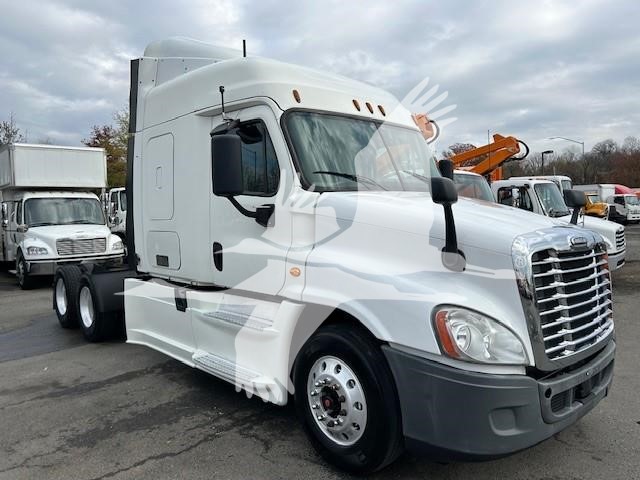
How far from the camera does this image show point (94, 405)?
15.7ft

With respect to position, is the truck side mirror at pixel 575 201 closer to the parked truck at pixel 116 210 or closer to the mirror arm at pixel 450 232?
the mirror arm at pixel 450 232

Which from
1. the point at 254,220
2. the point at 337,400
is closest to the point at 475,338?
the point at 337,400

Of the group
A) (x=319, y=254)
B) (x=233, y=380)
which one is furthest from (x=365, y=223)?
(x=233, y=380)

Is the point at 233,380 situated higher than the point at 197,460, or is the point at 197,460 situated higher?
the point at 233,380

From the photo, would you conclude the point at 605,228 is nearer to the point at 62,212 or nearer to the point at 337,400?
the point at 337,400

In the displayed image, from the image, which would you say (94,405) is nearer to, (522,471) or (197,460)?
(197,460)

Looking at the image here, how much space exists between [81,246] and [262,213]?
9.50 m

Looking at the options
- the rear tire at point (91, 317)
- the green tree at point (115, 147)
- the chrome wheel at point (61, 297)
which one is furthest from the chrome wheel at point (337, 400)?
the green tree at point (115, 147)

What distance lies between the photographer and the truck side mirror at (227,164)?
3.63 m

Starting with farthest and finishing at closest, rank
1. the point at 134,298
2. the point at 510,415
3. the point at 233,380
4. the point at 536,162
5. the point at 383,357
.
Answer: the point at 536,162
the point at 134,298
the point at 233,380
the point at 383,357
the point at 510,415

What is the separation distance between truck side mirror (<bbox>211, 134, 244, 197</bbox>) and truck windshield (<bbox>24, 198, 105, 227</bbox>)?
10693 mm

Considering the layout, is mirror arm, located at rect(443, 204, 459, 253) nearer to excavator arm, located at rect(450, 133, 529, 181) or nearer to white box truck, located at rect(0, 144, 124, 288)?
white box truck, located at rect(0, 144, 124, 288)

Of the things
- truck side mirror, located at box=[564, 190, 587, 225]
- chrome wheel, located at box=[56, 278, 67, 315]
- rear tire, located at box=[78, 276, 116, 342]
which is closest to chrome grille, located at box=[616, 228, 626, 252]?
truck side mirror, located at box=[564, 190, 587, 225]

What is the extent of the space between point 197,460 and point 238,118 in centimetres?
259
